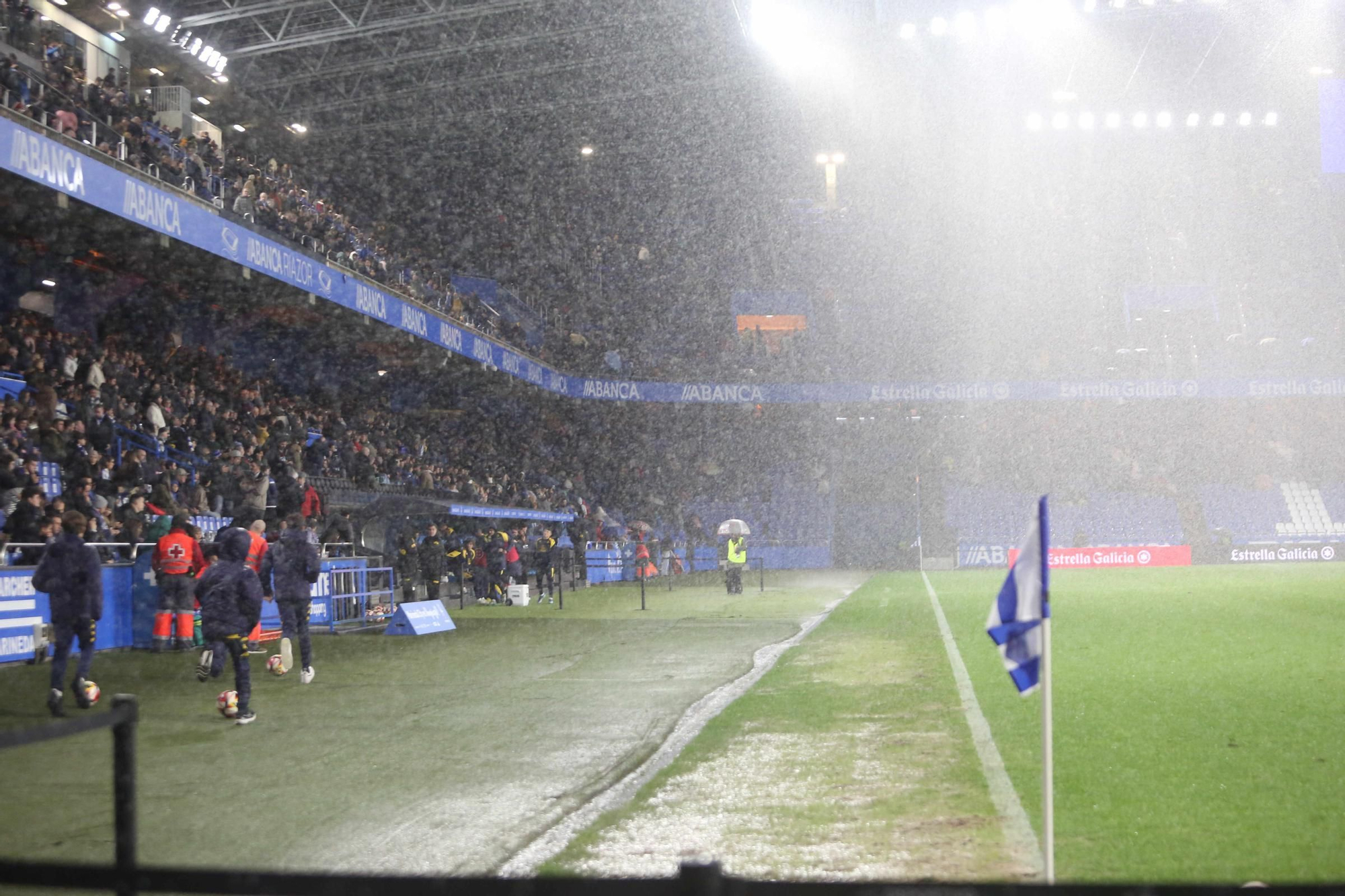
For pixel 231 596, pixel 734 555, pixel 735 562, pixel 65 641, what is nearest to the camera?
pixel 65 641

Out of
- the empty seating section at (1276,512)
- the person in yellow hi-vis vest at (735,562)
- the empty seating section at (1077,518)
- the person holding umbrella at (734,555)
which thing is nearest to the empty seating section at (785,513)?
the empty seating section at (1077,518)

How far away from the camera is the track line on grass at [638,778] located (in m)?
5.71

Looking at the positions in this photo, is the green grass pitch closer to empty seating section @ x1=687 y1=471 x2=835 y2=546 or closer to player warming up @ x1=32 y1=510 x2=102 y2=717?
player warming up @ x1=32 y1=510 x2=102 y2=717

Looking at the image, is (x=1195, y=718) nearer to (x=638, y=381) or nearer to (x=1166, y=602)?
(x=1166, y=602)

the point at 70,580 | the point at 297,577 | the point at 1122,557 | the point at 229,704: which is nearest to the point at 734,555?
the point at 297,577

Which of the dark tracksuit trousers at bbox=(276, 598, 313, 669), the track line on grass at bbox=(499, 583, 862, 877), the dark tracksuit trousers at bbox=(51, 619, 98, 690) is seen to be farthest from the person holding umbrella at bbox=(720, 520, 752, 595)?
the dark tracksuit trousers at bbox=(51, 619, 98, 690)

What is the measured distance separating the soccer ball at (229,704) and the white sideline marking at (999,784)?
661 cm

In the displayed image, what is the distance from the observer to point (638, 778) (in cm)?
770

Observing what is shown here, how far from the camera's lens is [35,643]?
48.7 ft

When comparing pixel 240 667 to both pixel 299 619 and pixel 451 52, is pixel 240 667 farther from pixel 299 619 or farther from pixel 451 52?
pixel 451 52

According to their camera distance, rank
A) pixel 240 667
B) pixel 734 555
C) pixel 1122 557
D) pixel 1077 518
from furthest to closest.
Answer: pixel 1077 518 < pixel 1122 557 < pixel 734 555 < pixel 240 667

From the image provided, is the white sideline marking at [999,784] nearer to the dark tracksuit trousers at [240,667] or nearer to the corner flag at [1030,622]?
the corner flag at [1030,622]

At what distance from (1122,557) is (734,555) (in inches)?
969

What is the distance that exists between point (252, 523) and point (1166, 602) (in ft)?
56.3
